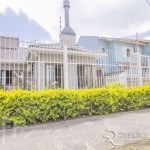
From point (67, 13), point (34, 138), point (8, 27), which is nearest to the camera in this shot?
point (34, 138)

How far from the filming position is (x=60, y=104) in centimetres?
651

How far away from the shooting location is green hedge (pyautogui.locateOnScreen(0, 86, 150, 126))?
5.95 metres

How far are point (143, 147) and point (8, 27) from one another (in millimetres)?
7066

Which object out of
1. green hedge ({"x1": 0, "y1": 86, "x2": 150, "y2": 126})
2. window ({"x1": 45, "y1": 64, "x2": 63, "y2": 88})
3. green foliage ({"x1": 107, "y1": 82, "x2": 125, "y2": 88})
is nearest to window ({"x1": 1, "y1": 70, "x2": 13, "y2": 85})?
green hedge ({"x1": 0, "y1": 86, "x2": 150, "y2": 126})

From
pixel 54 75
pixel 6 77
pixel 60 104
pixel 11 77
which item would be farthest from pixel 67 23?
pixel 60 104

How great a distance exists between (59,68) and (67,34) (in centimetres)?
698

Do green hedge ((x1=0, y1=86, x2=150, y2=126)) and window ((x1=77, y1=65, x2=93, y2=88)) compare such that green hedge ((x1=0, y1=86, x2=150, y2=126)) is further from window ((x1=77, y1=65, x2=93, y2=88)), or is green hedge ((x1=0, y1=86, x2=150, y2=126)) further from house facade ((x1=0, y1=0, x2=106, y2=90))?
window ((x1=77, y1=65, x2=93, y2=88))

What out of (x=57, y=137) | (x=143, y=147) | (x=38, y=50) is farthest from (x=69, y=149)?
(x=38, y=50)

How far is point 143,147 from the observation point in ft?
14.9

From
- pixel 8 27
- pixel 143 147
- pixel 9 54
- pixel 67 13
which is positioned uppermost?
pixel 67 13

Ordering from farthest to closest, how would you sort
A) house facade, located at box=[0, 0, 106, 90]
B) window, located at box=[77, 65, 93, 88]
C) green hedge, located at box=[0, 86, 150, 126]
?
window, located at box=[77, 65, 93, 88] < house facade, located at box=[0, 0, 106, 90] < green hedge, located at box=[0, 86, 150, 126]

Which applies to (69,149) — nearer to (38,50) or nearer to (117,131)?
(117,131)

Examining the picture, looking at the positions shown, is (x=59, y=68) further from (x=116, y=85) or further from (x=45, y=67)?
(x=116, y=85)

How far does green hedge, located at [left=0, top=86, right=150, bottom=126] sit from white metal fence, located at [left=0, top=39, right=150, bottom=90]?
855 millimetres
